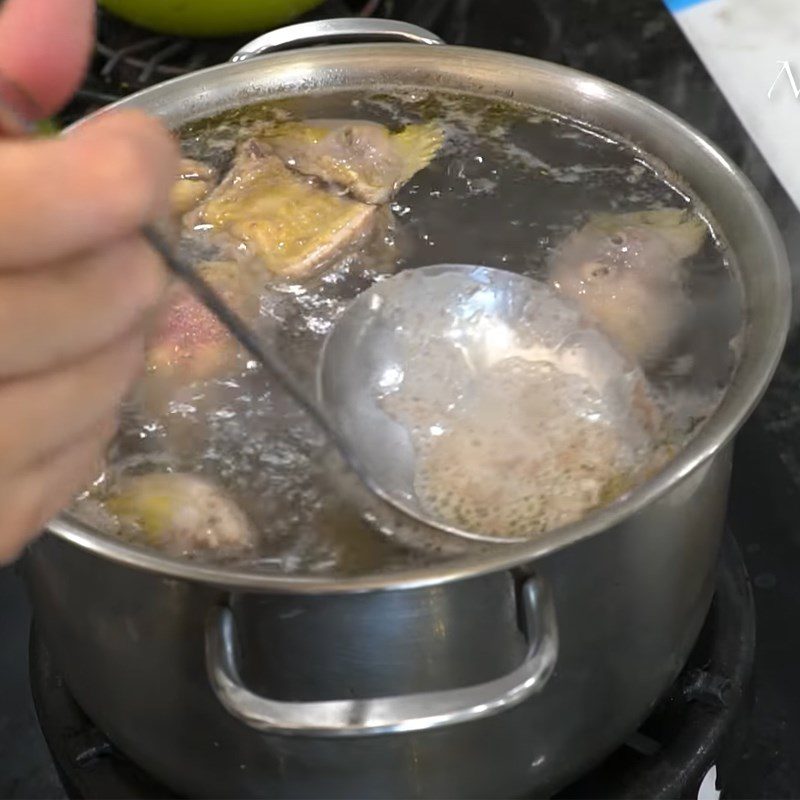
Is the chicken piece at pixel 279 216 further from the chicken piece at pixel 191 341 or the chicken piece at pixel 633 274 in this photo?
the chicken piece at pixel 633 274

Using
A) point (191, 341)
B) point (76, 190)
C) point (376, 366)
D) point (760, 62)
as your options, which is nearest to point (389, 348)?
point (376, 366)

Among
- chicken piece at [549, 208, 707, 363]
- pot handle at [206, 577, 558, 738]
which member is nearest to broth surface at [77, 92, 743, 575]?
chicken piece at [549, 208, 707, 363]

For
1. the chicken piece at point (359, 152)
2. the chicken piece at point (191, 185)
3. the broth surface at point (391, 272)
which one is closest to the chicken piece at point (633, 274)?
the broth surface at point (391, 272)

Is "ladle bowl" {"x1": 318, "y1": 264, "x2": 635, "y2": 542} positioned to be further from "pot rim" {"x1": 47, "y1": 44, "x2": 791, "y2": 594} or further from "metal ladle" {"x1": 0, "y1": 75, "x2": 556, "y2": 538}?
"pot rim" {"x1": 47, "y1": 44, "x2": 791, "y2": 594}

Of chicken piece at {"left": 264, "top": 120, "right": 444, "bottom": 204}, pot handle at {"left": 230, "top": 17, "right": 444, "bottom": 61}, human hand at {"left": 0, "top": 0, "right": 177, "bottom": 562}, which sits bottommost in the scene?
chicken piece at {"left": 264, "top": 120, "right": 444, "bottom": 204}

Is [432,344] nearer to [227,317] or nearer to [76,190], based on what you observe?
[227,317]
